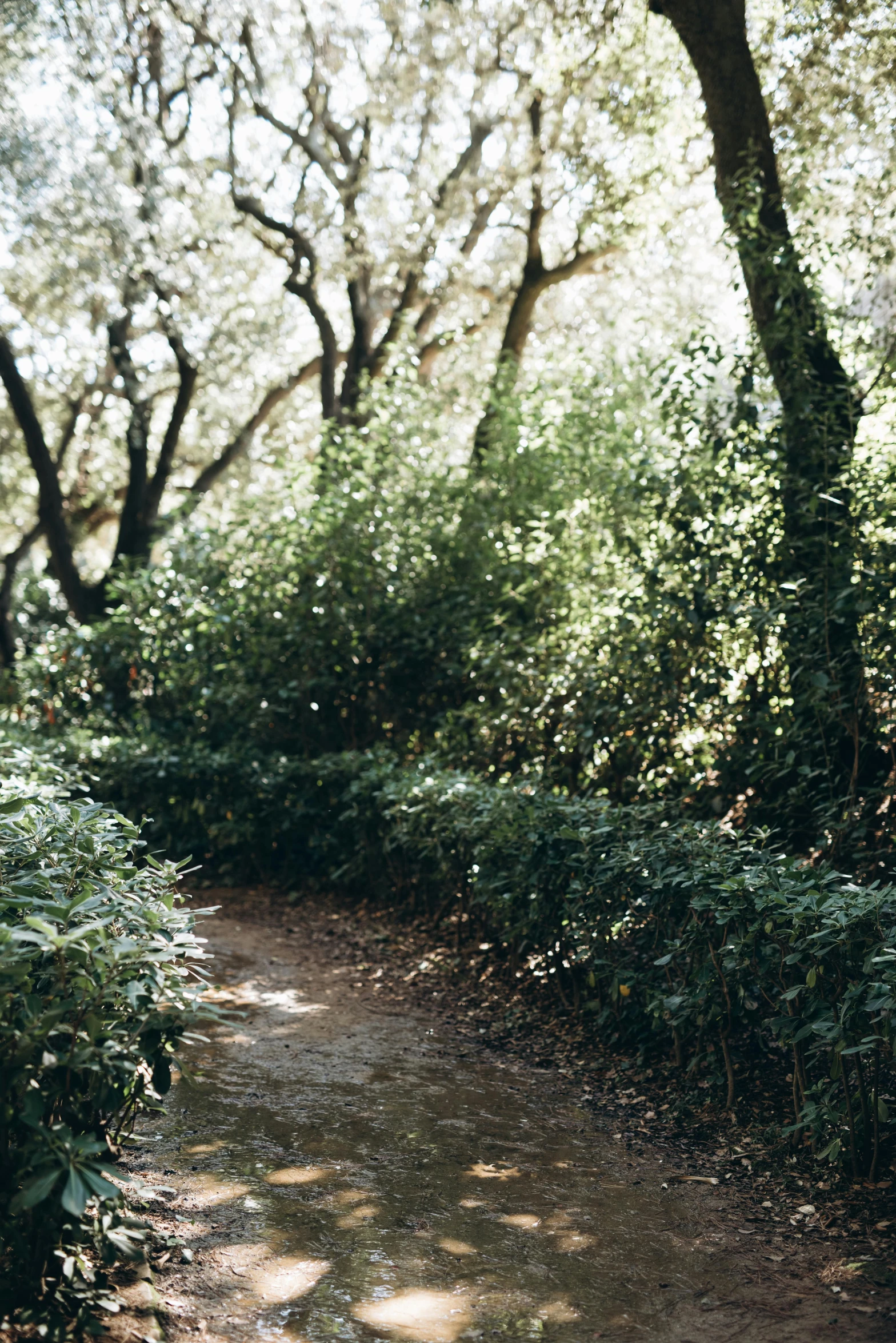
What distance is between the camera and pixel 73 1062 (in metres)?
2.54

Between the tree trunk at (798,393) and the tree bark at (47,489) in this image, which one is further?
the tree bark at (47,489)

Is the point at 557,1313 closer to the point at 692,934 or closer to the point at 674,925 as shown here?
the point at 692,934

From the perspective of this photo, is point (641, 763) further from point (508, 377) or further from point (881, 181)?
point (508, 377)

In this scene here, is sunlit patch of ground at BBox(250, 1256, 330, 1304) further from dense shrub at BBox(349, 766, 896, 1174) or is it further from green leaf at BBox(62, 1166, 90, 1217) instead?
dense shrub at BBox(349, 766, 896, 1174)

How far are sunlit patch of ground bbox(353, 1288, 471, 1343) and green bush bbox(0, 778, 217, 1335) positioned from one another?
0.72 meters

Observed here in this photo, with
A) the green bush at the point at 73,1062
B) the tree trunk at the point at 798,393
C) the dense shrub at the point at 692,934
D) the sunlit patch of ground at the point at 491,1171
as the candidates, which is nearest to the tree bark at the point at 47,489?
the dense shrub at the point at 692,934

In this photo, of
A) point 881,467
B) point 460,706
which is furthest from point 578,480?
point 881,467

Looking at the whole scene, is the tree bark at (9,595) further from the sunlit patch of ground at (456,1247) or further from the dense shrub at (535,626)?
the sunlit patch of ground at (456,1247)


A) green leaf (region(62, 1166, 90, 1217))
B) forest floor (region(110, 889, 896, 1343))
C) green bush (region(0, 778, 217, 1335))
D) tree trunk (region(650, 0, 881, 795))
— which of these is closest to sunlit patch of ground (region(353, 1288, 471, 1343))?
forest floor (region(110, 889, 896, 1343))

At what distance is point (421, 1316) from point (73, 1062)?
1337 mm

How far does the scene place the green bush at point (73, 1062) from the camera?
249 cm

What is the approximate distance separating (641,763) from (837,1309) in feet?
14.7

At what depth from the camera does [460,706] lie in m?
9.73

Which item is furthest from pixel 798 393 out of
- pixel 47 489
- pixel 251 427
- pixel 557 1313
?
pixel 251 427
